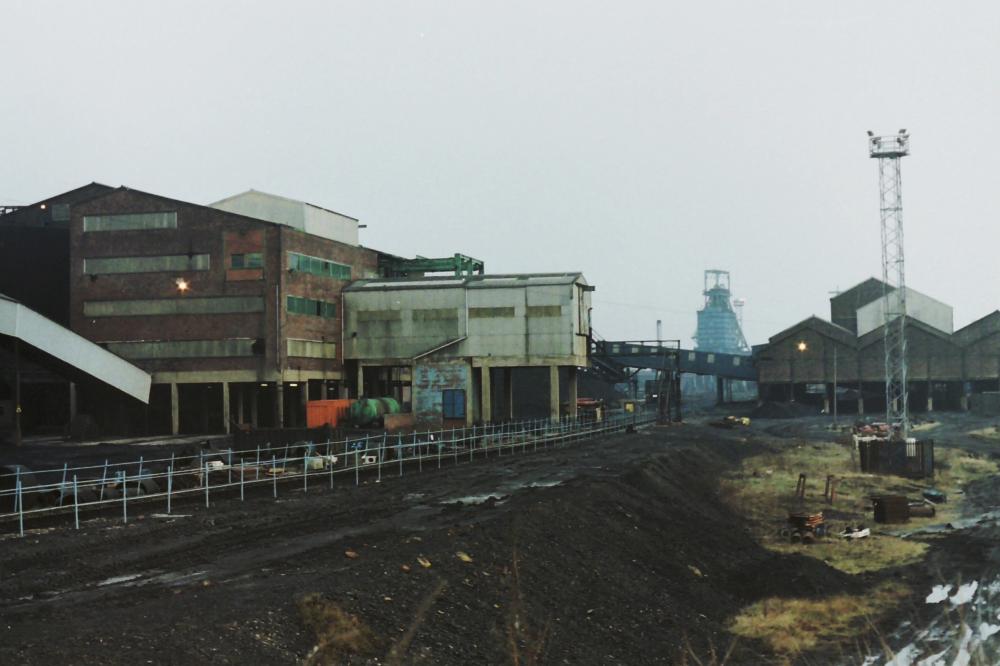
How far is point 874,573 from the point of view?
26328mm

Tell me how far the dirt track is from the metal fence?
0.98 metres

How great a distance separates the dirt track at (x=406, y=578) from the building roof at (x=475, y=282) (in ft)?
104

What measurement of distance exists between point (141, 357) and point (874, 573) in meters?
48.1

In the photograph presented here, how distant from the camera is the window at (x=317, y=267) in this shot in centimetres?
5989

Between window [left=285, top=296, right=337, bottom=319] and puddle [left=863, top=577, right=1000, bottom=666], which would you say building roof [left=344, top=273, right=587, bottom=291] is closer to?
window [left=285, top=296, right=337, bottom=319]

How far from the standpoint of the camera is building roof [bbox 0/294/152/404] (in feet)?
148

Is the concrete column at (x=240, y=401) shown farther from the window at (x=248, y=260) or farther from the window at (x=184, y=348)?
the window at (x=248, y=260)

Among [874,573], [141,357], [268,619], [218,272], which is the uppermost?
[218,272]

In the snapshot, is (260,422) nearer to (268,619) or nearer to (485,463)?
(485,463)

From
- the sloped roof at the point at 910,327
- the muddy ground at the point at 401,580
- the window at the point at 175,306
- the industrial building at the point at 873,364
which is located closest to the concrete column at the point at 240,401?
the window at the point at 175,306

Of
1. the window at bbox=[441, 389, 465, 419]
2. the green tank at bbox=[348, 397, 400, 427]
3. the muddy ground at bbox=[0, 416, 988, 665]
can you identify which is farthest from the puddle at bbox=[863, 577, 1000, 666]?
the window at bbox=[441, 389, 465, 419]

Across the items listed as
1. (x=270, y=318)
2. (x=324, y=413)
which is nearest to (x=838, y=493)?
(x=324, y=413)

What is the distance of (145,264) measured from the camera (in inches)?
2354

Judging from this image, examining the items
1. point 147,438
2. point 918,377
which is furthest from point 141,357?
point 918,377
